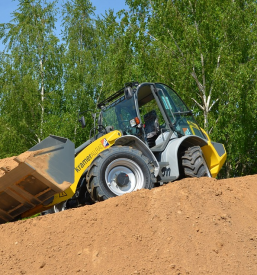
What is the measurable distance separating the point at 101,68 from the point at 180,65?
6.85 metres

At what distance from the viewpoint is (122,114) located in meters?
8.12

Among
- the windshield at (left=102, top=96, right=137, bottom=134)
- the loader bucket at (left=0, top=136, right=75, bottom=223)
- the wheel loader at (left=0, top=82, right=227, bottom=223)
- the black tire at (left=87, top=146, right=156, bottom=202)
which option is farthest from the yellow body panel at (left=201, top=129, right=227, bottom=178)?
the loader bucket at (left=0, top=136, right=75, bottom=223)

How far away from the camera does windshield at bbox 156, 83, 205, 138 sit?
8227mm

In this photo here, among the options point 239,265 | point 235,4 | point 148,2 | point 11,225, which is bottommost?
point 239,265

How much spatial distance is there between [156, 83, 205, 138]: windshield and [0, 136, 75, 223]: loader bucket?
250 cm

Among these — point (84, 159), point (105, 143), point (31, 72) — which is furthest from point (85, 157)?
point (31, 72)

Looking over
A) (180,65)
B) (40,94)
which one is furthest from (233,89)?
(40,94)

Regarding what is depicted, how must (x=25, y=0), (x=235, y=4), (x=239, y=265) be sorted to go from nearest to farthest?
1. (x=239, y=265)
2. (x=235, y=4)
3. (x=25, y=0)

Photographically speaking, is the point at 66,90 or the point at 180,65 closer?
the point at 180,65

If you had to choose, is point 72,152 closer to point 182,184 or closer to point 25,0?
point 182,184

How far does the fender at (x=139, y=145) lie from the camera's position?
7266mm

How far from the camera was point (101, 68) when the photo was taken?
21844 mm

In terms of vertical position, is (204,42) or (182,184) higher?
(204,42)

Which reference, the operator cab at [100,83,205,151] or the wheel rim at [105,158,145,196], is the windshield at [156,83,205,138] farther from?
the wheel rim at [105,158,145,196]
